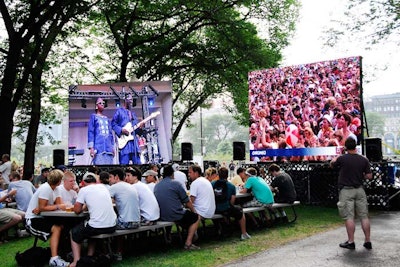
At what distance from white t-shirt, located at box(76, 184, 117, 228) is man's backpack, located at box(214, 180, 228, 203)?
2.81 metres

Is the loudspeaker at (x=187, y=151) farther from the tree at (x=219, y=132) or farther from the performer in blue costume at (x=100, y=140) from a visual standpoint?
the tree at (x=219, y=132)

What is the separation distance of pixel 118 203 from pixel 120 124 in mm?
11162

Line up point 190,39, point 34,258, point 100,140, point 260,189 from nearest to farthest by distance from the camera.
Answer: point 34,258
point 260,189
point 100,140
point 190,39

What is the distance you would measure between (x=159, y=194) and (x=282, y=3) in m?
21.5

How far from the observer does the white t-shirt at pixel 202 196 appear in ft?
28.6

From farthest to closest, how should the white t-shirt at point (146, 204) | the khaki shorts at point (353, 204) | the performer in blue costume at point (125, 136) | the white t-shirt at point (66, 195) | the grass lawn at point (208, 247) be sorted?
the performer in blue costume at point (125, 136), the white t-shirt at point (66, 195), the white t-shirt at point (146, 204), the khaki shorts at point (353, 204), the grass lawn at point (208, 247)

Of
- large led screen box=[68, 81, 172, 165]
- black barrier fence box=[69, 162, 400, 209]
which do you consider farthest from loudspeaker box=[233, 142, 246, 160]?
black barrier fence box=[69, 162, 400, 209]

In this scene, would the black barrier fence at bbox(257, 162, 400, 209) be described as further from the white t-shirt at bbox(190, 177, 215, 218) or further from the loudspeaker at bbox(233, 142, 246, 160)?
the white t-shirt at bbox(190, 177, 215, 218)

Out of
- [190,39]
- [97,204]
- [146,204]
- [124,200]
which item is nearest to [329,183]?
[146,204]

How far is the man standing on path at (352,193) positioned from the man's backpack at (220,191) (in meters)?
2.36

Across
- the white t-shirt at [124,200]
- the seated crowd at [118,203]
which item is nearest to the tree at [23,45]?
→ the seated crowd at [118,203]

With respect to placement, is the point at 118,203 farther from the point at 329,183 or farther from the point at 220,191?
the point at 329,183

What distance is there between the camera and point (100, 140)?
18.0 metres

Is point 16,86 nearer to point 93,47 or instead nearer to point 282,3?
point 93,47
